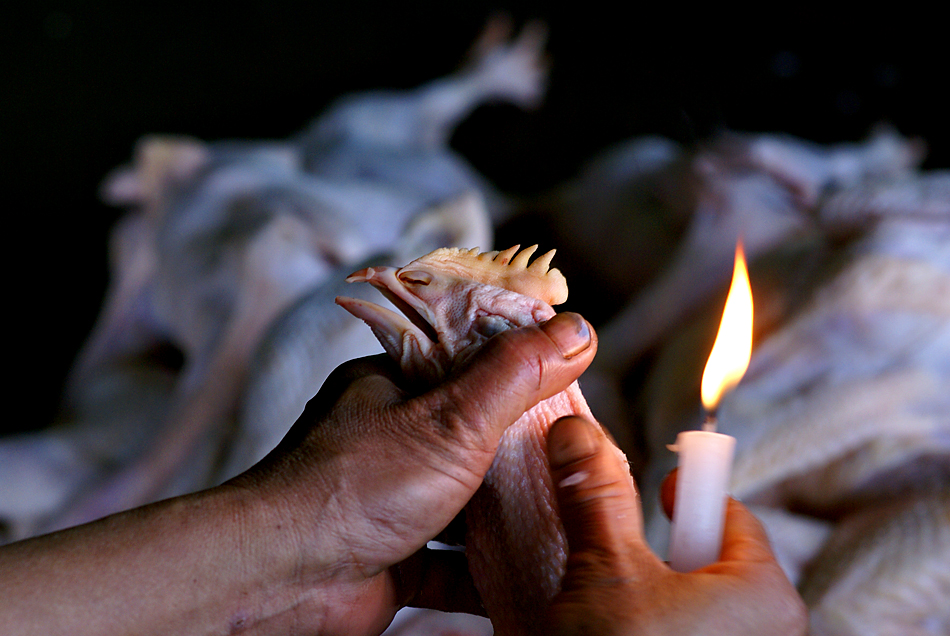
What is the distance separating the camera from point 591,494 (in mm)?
353

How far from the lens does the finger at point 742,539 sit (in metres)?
0.35

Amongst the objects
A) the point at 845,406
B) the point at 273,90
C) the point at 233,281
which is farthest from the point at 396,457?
the point at 273,90

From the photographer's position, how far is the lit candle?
0.32 m

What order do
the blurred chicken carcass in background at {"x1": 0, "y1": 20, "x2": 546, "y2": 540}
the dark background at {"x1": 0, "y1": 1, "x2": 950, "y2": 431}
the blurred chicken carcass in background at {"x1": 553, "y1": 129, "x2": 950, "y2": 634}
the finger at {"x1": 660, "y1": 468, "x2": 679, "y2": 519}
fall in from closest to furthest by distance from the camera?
1. the finger at {"x1": 660, "y1": 468, "x2": 679, "y2": 519}
2. the blurred chicken carcass in background at {"x1": 553, "y1": 129, "x2": 950, "y2": 634}
3. the blurred chicken carcass in background at {"x1": 0, "y1": 20, "x2": 546, "y2": 540}
4. the dark background at {"x1": 0, "y1": 1, "x2": 950, "y2": 431}

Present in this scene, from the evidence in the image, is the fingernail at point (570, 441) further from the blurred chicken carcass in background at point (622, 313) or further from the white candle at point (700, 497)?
the blurred chicken carcass in background at point (622, 313)

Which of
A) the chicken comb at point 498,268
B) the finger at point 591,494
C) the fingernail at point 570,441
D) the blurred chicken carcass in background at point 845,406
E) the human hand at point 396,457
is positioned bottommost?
the blurred chicken carcass in background at point 845,406

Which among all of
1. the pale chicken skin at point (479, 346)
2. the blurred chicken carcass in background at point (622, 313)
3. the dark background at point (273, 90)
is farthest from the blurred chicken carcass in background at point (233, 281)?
the pale chicken skin at point (479, 346)

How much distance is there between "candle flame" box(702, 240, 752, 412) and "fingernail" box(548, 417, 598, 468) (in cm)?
6

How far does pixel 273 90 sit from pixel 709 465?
1624 mm

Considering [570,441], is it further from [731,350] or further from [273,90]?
[273,90]

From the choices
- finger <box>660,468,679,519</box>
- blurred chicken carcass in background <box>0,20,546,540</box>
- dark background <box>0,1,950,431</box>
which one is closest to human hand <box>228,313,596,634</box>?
A: finger <box>660,468,679,519</box>

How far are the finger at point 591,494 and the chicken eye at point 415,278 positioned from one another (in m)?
0.11

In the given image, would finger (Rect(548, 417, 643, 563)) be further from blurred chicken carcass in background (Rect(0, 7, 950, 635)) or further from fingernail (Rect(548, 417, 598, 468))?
blurred chicken carcass in background (Rect(0, 7, 950, 635))

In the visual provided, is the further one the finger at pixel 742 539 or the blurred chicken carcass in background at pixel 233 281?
the blurred chicken carcass in background at pixel 233 281
